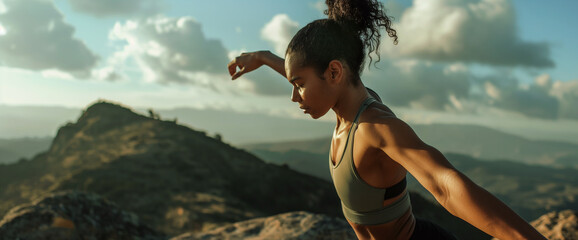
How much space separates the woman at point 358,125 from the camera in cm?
201

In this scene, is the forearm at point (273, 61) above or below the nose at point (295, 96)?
above

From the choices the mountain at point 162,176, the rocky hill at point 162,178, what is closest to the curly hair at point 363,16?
the rocky hill at point 162,178

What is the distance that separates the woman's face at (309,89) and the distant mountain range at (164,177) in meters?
12.6

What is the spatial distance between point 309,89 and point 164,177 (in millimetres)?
21825

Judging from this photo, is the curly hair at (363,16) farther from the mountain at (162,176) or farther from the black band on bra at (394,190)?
the mountain at (162,176)

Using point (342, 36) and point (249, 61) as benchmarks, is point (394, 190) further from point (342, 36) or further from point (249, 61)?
point (249, 61)

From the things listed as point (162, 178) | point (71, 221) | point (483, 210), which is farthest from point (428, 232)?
point (162, 178)

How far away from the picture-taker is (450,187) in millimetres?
1632

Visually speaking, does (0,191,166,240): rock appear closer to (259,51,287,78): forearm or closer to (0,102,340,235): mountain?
(259,51,287,78): forearm

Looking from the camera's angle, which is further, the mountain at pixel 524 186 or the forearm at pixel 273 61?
the mountain at pixel 524 186

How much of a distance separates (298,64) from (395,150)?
0.77 m

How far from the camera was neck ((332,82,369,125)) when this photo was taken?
2432mm

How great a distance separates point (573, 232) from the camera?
5.32 m

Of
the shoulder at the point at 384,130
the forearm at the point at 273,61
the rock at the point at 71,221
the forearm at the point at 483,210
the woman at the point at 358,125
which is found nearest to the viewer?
the forearm at the point at 483,210
